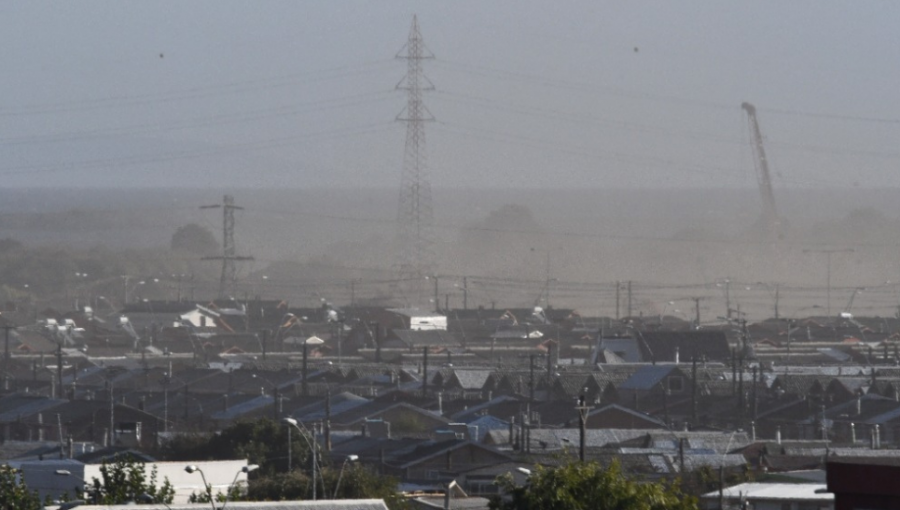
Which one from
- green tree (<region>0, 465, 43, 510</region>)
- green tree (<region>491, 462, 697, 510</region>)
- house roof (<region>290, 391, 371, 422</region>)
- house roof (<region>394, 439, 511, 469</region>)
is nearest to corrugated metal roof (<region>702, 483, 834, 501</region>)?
house roof (<region>394, 439, 511, 469</region>)

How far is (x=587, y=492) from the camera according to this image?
916cm

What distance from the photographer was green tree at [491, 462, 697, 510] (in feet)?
29.9

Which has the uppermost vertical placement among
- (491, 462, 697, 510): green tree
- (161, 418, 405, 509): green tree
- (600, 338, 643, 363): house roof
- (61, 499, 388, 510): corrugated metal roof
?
(600, 338, 643, 363): house roof

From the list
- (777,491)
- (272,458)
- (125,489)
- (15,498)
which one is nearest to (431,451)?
(272,458)

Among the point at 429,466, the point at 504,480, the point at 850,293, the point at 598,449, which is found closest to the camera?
the point at 504,480

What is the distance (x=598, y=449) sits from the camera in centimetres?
2092

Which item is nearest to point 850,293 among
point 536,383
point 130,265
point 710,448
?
point 130,265

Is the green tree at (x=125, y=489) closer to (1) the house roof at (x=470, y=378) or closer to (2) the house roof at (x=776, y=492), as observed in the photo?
(2) the house roof at (x=776, y=492)

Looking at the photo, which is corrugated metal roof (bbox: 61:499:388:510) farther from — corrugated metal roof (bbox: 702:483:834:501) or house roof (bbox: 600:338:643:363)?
house roof (bbox: 600:338:643:363)

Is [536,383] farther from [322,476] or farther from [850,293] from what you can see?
[850,293]

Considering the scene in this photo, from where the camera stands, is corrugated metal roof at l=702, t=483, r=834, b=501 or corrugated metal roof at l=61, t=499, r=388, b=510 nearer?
corrugated metal roof at l=61, t=499, r=388, b=510

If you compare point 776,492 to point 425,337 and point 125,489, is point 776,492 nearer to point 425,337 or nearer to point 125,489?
point 125,489

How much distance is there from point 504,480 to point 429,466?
9.55 m

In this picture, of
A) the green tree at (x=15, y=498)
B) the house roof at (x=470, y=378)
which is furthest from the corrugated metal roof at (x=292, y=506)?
the house roof at (x=470, y=378)
